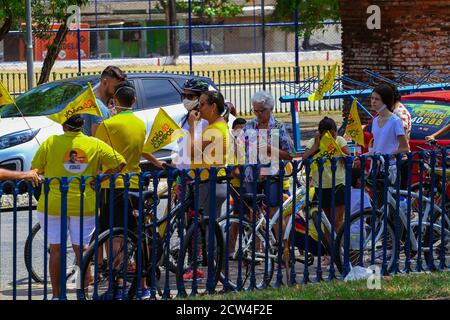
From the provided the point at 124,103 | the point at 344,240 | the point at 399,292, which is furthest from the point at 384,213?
the point at 124,103

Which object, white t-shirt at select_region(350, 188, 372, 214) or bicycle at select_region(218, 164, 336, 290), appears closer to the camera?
bicycle at select_region(218, 164, 336, 290)

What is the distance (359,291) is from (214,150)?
2042 mm

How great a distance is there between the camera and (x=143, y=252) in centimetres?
908

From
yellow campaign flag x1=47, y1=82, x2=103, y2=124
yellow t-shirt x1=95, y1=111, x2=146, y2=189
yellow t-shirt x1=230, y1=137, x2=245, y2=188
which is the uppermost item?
yellow campaign flag x1=47, y1=82, x2=103, y2=124

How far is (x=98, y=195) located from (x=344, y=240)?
2.09 metres

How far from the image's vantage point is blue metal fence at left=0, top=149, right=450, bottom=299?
8852mm

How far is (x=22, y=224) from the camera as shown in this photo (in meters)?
13.7

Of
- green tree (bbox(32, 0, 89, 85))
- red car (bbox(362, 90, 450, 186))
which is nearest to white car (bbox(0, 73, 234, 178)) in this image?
red car (bbox(362, 90, 450, 186))

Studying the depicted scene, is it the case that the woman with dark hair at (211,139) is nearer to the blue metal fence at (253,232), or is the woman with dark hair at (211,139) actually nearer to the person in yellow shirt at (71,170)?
the blue metal fence at (253,232)

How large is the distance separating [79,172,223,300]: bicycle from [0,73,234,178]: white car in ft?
19.1

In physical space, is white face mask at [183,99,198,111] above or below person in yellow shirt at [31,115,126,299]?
above

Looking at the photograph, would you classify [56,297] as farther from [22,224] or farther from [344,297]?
[22,224]

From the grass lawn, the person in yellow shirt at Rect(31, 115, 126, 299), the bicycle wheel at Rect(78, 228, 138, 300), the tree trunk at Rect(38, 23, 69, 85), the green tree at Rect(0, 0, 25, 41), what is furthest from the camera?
the tree trunk at Rect(38, 23, 69, 85)

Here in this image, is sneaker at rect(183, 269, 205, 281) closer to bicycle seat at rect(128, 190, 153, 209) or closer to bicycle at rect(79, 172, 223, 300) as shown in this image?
bicycle at rect(79, 172, 223, 300)
